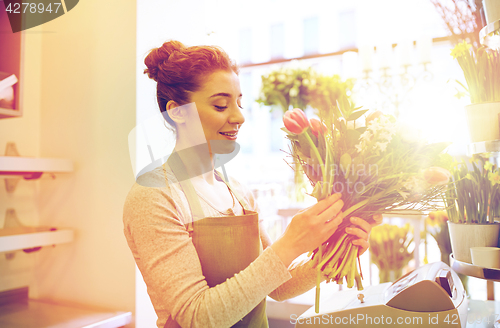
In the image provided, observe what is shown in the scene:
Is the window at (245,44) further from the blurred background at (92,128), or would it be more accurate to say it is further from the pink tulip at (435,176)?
the pink tulip at (435,176)

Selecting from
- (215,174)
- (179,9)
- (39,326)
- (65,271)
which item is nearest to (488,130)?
(215,174)

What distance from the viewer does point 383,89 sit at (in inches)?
111

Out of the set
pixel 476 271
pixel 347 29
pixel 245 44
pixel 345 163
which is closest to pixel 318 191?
pixel 345 163

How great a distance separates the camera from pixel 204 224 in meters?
0.80

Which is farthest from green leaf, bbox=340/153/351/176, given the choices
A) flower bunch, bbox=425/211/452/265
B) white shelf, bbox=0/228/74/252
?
white shelf, bbox=0/228/74/252

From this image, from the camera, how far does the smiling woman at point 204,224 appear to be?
2.26ft

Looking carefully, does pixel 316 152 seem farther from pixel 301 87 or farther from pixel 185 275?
pixel 301 87

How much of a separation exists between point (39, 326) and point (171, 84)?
41.0 inches

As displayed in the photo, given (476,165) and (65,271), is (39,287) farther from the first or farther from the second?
(476,165)

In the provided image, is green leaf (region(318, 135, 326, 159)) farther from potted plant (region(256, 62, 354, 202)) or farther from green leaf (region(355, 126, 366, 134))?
potted plant (region(256, 62, 354, 202))

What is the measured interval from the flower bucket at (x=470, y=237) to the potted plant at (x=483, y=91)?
21 cm

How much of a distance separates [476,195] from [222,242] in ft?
2.10

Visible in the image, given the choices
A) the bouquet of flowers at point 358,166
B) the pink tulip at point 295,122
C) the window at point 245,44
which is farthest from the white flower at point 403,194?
the window at point 245,44

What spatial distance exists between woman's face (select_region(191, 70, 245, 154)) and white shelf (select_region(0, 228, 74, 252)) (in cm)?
89
